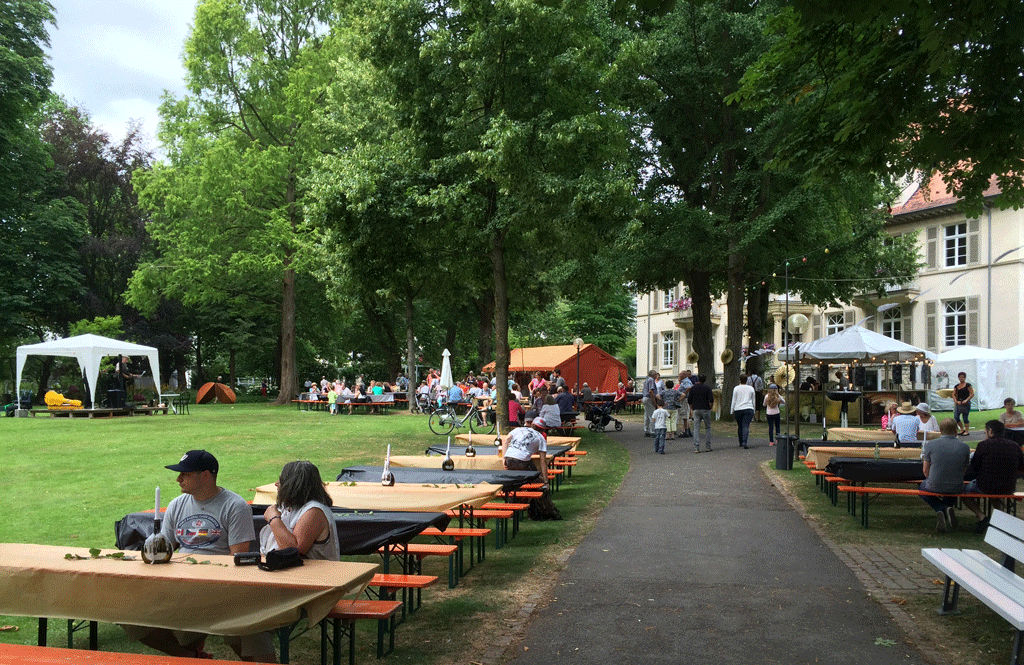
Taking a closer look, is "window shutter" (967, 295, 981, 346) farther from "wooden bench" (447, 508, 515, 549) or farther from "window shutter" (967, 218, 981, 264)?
"wooden bench" (447, 508, 515, 549)

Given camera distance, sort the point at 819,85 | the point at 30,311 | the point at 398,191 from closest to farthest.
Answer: the point at 819,85, the point at 398,191, the point at 30,311

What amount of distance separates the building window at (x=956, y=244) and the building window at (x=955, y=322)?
186 cm

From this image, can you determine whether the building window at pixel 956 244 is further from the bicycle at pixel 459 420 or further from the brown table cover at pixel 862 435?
the brown table cover at pixel 862 435

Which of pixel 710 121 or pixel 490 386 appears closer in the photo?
pixel 710 121

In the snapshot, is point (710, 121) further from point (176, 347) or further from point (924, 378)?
point (176, 347)

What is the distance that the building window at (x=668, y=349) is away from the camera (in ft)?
195

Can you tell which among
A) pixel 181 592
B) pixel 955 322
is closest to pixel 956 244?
pixel 955 322

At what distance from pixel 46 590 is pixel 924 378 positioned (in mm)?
29361

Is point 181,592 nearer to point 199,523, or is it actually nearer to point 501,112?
point 199,523

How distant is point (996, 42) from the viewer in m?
7.82

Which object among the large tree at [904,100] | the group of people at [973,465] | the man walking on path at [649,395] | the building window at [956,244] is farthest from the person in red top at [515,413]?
the building window at [956,244]

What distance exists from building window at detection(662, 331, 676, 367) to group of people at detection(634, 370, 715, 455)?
1228 inches

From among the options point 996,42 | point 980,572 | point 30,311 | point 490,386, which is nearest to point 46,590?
point 980,572

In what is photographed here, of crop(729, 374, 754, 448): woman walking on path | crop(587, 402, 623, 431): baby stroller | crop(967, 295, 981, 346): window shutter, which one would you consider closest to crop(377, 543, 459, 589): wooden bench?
crop(729, 374, 754, 448): woman walking on path
